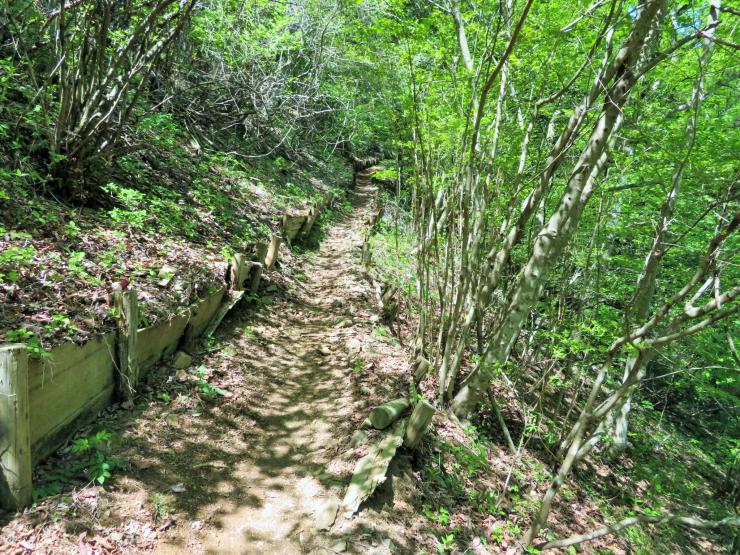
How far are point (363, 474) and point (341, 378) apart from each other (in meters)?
1.60

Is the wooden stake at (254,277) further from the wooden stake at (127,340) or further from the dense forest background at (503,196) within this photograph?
the wooden stake at (127,340)

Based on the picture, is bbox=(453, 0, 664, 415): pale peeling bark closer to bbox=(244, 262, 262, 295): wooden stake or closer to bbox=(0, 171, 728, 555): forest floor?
bbox=(0, 171, 728, 555): forest floor

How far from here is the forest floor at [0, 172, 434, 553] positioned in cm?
262

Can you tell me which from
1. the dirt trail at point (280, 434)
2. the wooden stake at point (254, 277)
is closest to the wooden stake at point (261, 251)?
the wooden stake at point (254, 277)

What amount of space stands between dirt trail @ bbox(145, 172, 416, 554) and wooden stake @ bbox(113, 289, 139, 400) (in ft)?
1.82

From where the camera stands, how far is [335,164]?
1908 centimetres

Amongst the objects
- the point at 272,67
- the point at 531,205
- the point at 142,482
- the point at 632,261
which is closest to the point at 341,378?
the point at 142,482

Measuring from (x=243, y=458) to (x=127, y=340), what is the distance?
1.40 metres

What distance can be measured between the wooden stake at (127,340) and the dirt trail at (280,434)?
1.82ft

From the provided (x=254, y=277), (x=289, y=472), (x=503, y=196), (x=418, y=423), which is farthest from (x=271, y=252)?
(x=418, y=423)

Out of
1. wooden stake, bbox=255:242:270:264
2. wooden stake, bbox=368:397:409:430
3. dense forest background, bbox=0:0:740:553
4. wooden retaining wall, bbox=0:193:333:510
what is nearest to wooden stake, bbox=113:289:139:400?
wooden retaining wall, bbox=0:193:333:510

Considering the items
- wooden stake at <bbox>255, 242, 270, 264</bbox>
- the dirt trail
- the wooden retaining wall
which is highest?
wooden stake at <bbox>255, 242, 270, 264</bbox>

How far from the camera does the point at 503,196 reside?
491cm

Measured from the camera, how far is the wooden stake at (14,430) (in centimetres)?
224
